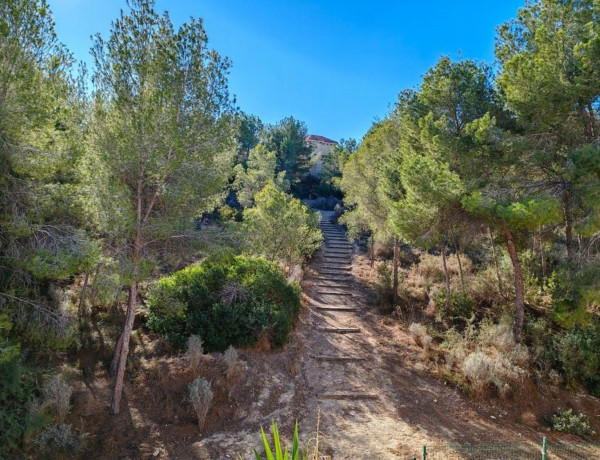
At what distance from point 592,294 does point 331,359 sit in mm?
6097

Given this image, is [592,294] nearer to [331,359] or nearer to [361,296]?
[331,359]

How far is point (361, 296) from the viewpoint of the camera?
15.1m

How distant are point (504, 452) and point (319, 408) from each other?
10.9ft

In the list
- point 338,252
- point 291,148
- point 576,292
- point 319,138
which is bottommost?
point 576,292

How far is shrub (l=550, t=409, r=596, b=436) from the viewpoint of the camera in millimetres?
6879

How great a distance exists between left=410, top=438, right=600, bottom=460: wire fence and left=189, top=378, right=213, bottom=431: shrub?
374cm

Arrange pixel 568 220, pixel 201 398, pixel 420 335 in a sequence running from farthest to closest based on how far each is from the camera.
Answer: pixel 420 335
pixel 568 220
pixel 201 398

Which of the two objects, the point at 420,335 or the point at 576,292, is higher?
the point at 576,292

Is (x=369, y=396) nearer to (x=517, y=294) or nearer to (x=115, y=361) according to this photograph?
(x=517, y=294)

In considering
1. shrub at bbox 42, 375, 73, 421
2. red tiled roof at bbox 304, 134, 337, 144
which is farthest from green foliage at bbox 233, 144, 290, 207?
red tiled roof at bbox 304, 134, 337, 144

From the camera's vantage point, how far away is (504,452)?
6.11 meters

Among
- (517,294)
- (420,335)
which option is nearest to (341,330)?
(420,335)

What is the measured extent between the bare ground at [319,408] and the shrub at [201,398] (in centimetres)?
25

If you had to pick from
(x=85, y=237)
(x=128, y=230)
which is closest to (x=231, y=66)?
(x=128, y=230)
